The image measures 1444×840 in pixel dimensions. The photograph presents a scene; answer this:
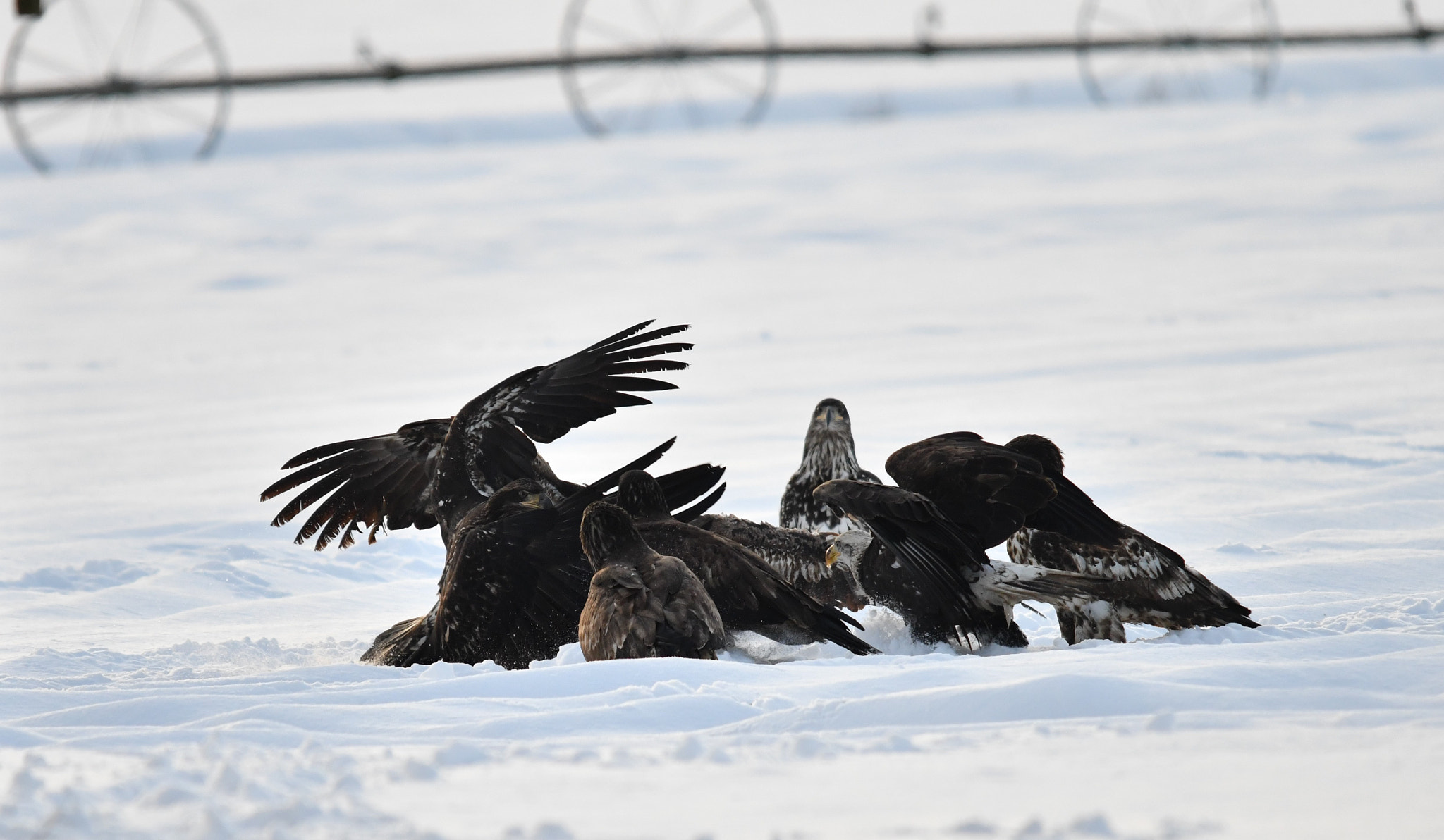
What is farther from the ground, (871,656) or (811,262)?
(811,262)

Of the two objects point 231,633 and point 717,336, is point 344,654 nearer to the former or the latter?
point 231,633

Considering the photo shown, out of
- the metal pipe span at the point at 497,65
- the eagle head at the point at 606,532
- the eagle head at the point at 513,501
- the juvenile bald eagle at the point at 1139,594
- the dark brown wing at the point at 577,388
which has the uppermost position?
the metal pipe span at the point at 497,65

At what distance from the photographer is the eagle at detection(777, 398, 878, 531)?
21.9 feet

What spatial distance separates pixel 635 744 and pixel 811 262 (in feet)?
53.5

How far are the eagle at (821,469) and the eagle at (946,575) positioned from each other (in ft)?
3.60

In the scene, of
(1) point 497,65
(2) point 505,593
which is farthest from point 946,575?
(1) point 497,65

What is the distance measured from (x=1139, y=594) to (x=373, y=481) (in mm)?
3534

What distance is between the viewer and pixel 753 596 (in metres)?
5.33

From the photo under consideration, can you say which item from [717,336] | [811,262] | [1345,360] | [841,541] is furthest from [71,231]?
[841,541]

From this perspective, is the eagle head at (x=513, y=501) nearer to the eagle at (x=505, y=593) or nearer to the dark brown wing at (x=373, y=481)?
the eagle at (x=505, y=593)

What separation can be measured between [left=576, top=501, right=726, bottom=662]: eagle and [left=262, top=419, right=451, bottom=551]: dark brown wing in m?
2.11

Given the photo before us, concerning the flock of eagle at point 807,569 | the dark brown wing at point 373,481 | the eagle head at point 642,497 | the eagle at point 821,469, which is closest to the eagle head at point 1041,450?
the flock of eagle at point 807,569

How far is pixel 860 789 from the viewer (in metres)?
3.23

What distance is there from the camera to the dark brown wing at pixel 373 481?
23.0ft
